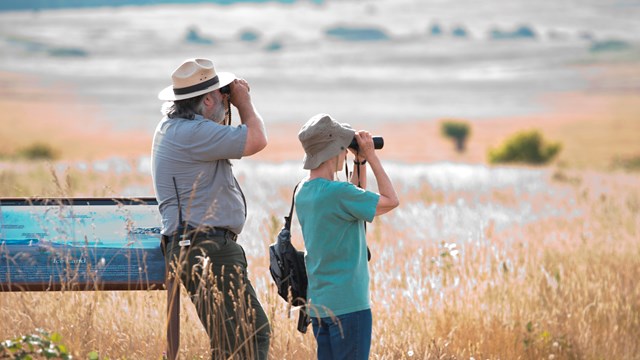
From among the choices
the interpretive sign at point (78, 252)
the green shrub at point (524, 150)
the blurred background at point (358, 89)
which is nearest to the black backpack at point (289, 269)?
the interpretive sign at point (78, 252)

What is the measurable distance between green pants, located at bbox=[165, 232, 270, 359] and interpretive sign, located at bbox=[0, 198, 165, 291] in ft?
0.70

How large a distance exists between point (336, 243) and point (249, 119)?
87cm

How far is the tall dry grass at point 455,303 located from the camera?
19.2ft

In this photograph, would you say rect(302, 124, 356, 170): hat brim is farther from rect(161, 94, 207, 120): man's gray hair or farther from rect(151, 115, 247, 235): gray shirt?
rect(161, 94, 207, 120): man's gray hair

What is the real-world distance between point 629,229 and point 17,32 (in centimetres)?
20069

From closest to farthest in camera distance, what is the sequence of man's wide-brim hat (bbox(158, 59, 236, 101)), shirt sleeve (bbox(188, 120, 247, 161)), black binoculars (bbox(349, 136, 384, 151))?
black binoculars (bbox(349, 136, 384, 151)), shirt sleeve (bbox(188, 120, 247, 161)), man's wide-brim hat (bbox(158, 59, 236, 101))

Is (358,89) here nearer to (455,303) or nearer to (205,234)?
(455,303)

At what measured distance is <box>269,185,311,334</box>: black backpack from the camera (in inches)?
186

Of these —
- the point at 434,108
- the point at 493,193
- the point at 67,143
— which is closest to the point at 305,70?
the point at 434,108

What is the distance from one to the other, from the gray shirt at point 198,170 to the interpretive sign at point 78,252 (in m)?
0.27

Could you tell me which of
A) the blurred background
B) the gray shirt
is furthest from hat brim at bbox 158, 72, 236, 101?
the blurred background

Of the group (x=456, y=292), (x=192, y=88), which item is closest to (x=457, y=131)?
(x=456, y=292)

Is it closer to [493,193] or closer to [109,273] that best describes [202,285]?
[109,273]

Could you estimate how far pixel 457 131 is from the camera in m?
88.6
